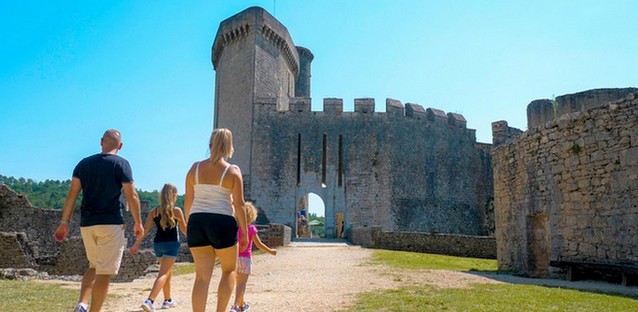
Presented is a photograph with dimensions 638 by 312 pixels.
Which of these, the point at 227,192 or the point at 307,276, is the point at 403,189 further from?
the point at 227,192

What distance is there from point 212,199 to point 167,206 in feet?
6.80

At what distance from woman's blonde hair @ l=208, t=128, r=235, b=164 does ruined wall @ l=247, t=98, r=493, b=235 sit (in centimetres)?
2572

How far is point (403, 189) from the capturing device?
3200 centimetres

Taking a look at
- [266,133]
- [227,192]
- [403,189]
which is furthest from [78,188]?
[403,189]

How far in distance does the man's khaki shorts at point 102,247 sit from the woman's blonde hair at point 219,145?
118 cm

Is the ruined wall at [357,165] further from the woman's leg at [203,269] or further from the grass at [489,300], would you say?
the woman's leg at [203,269]

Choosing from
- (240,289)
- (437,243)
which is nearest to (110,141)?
(240,289)

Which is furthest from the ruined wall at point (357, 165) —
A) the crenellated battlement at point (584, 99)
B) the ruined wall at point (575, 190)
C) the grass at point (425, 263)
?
the ruined wall at point (575, 190)

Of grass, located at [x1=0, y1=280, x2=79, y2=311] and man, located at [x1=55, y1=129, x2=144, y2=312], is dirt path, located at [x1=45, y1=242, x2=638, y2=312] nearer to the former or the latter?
grass, located at [x1=0, y1=280, x2=79, y2=311]

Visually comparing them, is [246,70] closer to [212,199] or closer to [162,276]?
[162,276]

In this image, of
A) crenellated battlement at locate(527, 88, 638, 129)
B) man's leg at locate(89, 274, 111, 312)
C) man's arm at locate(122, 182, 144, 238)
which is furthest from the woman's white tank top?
crenellated battlement at locate(527, 88, 638, 129)

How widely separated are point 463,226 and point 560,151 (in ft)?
80.1

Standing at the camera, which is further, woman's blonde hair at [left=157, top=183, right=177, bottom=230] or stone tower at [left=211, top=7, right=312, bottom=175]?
stone tower at [left=211, top=7, right=312, bottom=175]

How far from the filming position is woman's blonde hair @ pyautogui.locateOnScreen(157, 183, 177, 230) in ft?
20.3
